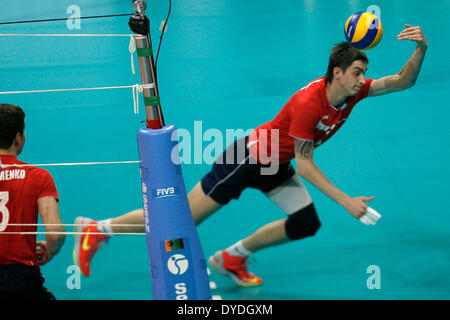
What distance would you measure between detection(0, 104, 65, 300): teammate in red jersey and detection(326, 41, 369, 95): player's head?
6.49ft

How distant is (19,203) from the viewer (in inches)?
146

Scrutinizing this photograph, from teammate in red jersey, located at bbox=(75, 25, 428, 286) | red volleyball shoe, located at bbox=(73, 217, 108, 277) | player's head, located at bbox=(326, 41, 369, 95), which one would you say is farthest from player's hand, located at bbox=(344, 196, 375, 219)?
red volleyball shoe, located at bbox=(73, 217, 108, 277)

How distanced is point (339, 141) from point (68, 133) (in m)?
3.09

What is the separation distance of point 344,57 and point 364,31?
293 millimetres

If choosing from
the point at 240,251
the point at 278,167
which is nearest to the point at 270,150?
the point at 278,167

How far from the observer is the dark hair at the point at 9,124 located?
3.70m

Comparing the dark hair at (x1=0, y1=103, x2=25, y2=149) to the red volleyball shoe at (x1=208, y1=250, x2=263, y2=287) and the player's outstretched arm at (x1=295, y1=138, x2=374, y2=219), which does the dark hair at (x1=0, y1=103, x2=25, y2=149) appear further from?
the red volleyball shoe at (x1=208, y1=250, x2=263, y2=287)

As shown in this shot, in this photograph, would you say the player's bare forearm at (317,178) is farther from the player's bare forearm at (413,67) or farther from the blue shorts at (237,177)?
the player's bare forearm at (413,67)

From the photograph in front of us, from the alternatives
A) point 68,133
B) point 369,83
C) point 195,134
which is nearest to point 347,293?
point 369,83

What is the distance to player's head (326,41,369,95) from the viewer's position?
441 cm

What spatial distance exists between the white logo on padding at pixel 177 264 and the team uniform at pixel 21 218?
0.73 m

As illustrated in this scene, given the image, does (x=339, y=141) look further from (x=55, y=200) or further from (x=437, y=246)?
(x=55, y=200)

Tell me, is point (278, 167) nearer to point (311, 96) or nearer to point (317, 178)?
point (317, 178)

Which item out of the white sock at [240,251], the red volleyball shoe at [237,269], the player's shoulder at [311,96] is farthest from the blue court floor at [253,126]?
the player's shoulder at [311,96]
